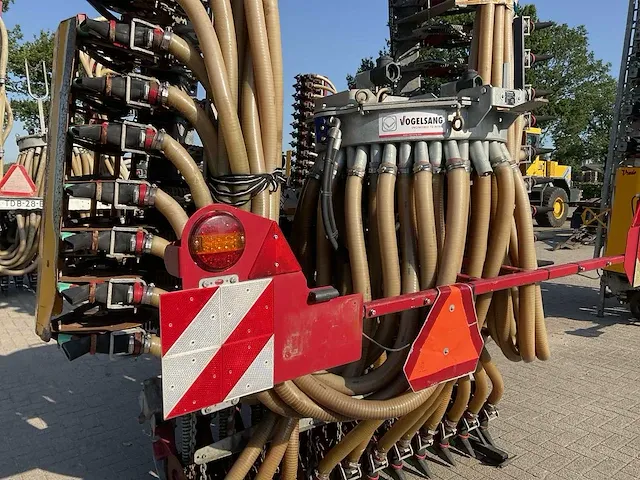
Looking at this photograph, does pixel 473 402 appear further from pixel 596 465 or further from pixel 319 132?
pixel 319 132

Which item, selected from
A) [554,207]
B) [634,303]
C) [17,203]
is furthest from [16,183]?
[554,207]

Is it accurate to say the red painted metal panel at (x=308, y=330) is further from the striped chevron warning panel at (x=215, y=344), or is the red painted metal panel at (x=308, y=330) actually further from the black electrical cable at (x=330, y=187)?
the black electrical cable at (x=330, y=187)

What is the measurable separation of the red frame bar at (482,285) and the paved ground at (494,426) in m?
1.23

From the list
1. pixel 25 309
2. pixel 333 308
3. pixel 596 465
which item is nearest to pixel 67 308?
pixel 333 308

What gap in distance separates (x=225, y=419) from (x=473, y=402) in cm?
151

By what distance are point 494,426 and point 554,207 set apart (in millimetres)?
14263

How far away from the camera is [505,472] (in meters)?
3.01

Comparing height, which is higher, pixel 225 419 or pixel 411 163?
pixel 411 163

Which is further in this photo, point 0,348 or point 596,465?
point 0,348

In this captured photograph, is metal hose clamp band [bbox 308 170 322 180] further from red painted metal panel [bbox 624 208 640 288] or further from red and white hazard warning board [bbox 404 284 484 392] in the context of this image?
red painted metal panel [bbox 624 208 640 288]

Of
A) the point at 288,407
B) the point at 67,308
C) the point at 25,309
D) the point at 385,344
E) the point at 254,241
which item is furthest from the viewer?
the point at 25,309

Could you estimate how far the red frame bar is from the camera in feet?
6.55

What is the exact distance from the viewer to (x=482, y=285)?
88.5 inches

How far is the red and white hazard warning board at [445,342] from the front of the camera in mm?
2150
